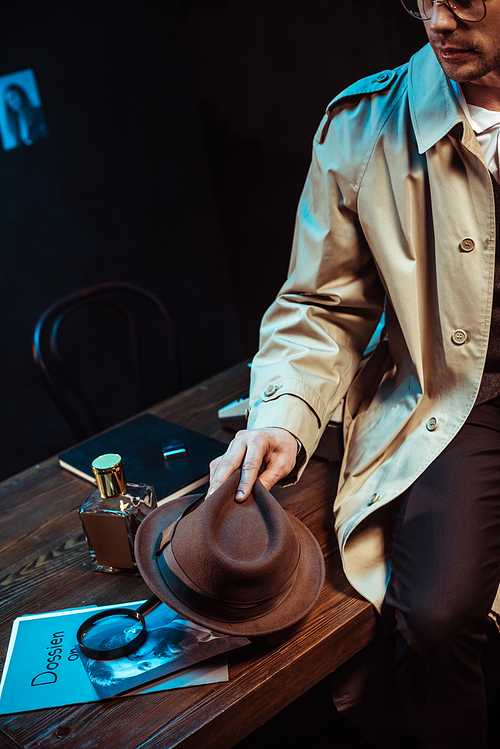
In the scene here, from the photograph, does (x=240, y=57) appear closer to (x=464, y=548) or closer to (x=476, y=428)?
(x=476, y=428)

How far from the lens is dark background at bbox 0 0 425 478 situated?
238 cm

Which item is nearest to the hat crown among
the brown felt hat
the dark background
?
the brown felt hat

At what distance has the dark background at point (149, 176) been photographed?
7.80ft

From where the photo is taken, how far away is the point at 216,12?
2389 millimetres

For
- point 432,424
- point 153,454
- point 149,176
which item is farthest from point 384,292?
point 149,176

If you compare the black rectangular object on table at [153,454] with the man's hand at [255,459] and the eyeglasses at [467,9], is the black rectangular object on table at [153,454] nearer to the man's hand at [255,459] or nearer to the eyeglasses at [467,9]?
the man's hand at [255,459]

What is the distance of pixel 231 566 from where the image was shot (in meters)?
0.78

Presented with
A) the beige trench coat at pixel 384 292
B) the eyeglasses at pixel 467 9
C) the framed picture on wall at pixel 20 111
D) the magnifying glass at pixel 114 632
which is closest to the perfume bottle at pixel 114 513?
the magnifying glass at pixel 114 632

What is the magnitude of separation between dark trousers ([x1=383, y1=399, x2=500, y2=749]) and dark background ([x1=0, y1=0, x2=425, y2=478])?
4.89 ft

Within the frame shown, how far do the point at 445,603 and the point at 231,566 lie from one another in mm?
323

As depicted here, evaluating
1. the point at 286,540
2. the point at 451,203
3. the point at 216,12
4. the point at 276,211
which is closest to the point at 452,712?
the point at 286,540

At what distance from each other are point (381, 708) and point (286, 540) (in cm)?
38

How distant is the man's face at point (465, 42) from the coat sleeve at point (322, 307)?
205mm

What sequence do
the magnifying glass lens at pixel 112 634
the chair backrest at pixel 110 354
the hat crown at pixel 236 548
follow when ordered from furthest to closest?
the chair backrest at pixel 110 354
the magnifying glass lens at pixel 112 634
the hat crown at pixel 236 548
